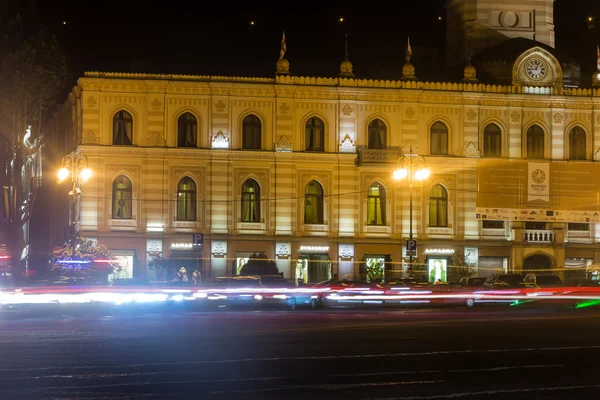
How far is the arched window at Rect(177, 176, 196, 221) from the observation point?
5662cm

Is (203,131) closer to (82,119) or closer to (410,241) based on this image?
(82,119)

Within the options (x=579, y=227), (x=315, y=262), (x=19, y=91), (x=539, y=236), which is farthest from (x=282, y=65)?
(x=579, y=227)

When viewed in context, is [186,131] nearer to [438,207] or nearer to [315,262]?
[315,262]

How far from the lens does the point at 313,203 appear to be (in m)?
57.7

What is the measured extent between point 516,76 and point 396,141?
790 cm

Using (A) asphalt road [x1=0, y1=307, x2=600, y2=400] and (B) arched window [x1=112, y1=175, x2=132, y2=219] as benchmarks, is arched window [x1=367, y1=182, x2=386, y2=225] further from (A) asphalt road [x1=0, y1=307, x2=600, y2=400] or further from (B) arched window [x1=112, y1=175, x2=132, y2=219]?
(A) asphalt road [x1=0, y1=307, x2=600, y2=400]

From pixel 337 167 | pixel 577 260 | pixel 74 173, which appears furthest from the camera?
pixel 577 260

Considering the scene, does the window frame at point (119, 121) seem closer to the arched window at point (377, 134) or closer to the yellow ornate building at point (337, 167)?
the yellow ornate building at point (337, 167)

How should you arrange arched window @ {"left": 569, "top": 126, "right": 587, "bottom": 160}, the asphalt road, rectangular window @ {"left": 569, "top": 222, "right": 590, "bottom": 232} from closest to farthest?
the asphalt road, rectangular window @ {"left": 569, "top": 222, "right": 590, "bottom": 232}, arched window @ {"left": 569, "top": 126, "right": 587, "bottom": 160}

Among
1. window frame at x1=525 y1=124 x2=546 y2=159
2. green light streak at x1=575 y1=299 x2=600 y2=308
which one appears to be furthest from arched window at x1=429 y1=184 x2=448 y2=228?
Answer: green light streak at x1=575 y1=299 x2=600 y2=308

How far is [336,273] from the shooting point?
5684cm

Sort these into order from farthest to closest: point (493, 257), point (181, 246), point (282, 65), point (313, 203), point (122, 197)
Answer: point (493, 257), point (313, 203), point (282, 65), point (122, 197), point (181, 246)

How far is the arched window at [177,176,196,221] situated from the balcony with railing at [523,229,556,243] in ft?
61.0

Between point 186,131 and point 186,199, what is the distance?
3.72 metres
